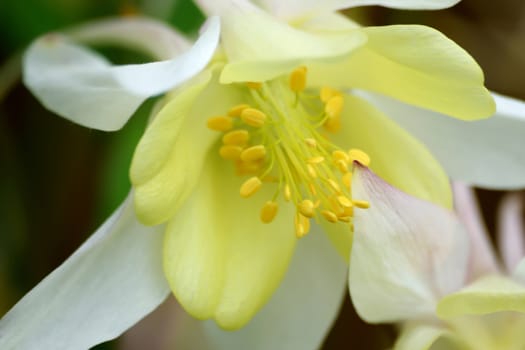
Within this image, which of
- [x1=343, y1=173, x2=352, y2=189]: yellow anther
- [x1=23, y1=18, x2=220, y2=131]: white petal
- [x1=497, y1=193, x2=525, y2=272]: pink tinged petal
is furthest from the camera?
[x1=497, y1=193, x2=525, y2=272]: pink tinged petal

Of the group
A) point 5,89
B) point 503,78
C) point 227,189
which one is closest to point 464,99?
point 227,189

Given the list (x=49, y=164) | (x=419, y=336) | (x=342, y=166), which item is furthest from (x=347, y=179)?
(x=49, y=164)

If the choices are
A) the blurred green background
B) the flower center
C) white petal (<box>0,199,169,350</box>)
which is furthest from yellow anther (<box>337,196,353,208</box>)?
the blurred green background

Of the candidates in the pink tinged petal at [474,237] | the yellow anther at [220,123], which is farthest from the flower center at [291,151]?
the pink tinged petal at [474,237]

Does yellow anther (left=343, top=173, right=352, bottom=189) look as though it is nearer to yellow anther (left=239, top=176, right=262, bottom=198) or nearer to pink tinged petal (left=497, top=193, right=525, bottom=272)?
yellow anther (left=239, top=176, right=262, bottom=198)

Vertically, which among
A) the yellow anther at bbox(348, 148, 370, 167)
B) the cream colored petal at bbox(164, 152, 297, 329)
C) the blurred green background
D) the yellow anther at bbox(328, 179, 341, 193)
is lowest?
the blurred green background

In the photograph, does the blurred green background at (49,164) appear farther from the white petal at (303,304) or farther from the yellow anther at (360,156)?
the yellow anther at (360,156)

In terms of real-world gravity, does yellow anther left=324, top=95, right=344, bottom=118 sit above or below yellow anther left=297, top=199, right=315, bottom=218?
above

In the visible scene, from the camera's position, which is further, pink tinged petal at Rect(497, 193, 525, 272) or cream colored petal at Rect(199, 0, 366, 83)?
pink tinged petal at Rect(497, 193, 525, 272)

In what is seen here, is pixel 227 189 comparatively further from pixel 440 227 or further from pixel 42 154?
pixel 42 154
